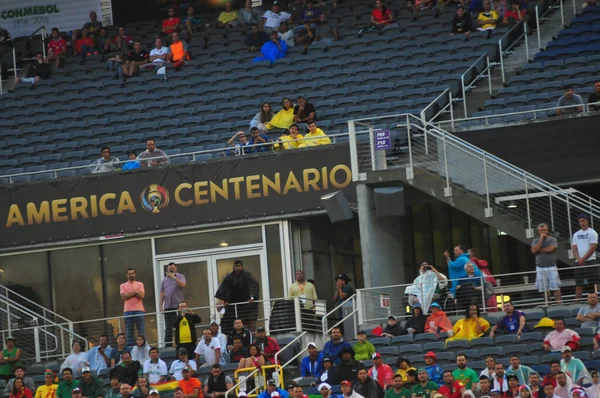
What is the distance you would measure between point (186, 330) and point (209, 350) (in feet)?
2.27

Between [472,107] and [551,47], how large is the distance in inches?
98.6

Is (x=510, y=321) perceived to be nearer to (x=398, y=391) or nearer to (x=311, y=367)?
(x=398, y=391)

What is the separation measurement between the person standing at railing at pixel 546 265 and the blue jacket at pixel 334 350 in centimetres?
298

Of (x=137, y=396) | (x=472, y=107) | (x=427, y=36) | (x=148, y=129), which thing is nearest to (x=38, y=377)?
(x=137, y=396)

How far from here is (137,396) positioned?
20.4 metres

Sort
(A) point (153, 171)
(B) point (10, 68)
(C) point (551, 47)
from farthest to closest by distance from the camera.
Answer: (B) point (10, 68)
(C) point (551, 47)
(A) point (153, 171)

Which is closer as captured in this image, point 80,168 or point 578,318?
point 578,318

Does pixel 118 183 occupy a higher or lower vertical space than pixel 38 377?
higher

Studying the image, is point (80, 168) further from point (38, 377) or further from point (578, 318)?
point (578, 318)

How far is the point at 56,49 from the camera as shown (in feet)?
107

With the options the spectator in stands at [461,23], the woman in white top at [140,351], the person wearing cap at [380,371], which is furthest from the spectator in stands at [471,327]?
the spectator in stands at [461,23]

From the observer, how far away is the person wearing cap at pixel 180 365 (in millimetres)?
20994

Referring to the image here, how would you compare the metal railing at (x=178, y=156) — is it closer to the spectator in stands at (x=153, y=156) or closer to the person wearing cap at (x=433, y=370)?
the spectator in stands at (x=153, y=156)

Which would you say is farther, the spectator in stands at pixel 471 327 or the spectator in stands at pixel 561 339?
the spectator in stands at pixel 471 327
